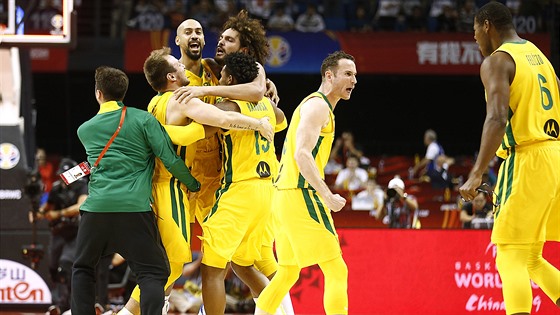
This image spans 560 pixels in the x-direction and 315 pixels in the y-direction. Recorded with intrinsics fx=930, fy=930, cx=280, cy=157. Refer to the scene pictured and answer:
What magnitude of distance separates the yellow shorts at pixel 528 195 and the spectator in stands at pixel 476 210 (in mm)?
5609

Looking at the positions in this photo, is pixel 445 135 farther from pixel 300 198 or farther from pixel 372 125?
pixel 300 198

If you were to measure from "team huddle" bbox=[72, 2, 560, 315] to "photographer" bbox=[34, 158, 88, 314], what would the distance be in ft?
11.8

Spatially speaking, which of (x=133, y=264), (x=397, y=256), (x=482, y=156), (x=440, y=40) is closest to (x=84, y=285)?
(x=133, y=264)

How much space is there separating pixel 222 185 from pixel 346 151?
12.6 meters

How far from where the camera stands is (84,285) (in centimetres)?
662

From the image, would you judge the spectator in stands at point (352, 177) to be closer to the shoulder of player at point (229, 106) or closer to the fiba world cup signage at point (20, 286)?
the fiba world cup signage at point (20, 286)

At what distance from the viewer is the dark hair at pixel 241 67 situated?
23.4 ft

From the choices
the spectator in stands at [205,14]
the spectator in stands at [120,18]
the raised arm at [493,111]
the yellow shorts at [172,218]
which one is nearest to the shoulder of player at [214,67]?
the yellow shorts at [172,218]

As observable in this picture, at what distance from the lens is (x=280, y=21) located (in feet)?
67.4

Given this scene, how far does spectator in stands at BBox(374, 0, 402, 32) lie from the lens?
818 inches

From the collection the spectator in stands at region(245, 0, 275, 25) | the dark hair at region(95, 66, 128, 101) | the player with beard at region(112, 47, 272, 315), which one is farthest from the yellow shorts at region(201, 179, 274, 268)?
the spectator in stands at region(245, 0, 275, 25)

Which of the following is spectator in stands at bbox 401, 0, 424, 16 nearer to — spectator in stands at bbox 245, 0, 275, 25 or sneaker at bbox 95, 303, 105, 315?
spectator in stands at bbox 245, 0, 275, 25

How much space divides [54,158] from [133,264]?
15190 millimetres

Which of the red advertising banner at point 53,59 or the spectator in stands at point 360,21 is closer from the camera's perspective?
the red advertising banner at point 53,59
